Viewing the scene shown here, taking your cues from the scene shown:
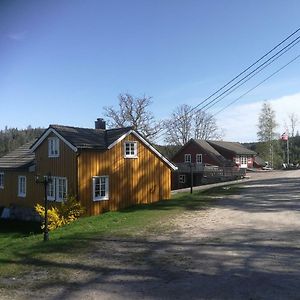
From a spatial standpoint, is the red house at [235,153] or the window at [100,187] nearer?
the window at [100,187]

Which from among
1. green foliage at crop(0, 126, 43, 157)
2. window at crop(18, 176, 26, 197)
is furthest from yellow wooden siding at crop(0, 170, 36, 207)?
green foliage at crop(0, 126, 43, 157)

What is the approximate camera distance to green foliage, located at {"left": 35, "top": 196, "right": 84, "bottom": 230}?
2245cm

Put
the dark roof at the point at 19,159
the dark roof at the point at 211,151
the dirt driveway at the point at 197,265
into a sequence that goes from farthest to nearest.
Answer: the dark roof at the point at 211,151 → the dark roof at the point at 19,159 → the dirt driveway at the point at 197,265

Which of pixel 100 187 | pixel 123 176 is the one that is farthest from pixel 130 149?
pixel 100 187

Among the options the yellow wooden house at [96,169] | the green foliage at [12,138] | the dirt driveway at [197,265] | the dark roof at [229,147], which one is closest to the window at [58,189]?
the yellow wooden house at [96,169]

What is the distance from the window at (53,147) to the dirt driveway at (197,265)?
13289 millimetres

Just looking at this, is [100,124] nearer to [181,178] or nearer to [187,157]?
[181,178]

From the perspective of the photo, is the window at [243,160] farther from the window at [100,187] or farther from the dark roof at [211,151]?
the window at [100,187]

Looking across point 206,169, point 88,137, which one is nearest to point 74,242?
point 88,137

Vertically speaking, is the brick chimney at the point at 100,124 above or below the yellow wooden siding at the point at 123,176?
above

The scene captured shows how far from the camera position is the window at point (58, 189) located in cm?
2583

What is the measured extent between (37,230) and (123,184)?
5.69 meters

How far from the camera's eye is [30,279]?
9.12 m

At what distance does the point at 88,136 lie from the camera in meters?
27.5
